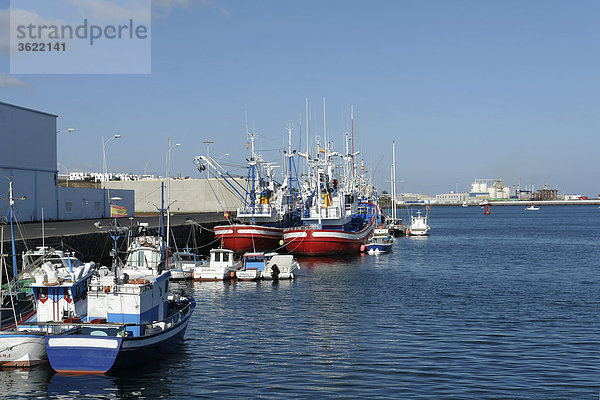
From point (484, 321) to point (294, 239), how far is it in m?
38.6

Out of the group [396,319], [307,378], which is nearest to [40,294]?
[307,378]

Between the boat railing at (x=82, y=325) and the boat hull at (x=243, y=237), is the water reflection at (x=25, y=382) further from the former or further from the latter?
the boat hull at (x=243, y=237)

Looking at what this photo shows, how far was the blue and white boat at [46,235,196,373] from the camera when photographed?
76.4 ft

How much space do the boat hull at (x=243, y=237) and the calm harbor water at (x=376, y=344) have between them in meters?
20.9

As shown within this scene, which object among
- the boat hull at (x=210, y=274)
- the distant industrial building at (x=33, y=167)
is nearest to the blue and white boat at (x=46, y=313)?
the boat hull at (x=210, y=274)

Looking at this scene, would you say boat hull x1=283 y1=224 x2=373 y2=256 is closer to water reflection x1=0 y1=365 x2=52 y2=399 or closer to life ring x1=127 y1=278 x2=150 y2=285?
life ring x1=127 y1=278 x2=150 y2=285

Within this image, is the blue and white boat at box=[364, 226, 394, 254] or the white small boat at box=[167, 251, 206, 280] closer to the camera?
the white small boat at box=[167, 251, 206, 280]

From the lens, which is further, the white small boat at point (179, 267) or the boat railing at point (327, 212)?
the boat railing at point (327, 212)

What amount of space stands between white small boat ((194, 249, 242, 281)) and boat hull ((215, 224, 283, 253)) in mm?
17981

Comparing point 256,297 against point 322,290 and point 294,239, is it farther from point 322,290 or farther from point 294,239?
point 294,239

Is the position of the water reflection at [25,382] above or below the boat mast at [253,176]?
below

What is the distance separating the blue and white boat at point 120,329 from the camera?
23.3 m

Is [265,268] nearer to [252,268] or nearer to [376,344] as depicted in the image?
[252,268]

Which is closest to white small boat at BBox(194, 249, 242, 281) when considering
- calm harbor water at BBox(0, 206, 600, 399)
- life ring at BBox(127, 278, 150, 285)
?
calm harbor water at BBox(0, 206, 600, 399)
